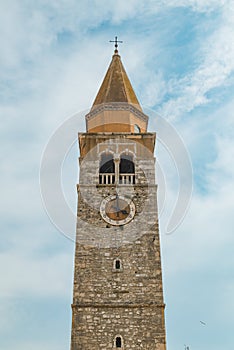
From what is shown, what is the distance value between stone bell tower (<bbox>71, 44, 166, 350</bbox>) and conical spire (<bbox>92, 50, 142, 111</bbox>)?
0.07m

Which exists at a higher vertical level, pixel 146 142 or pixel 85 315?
pixel 146 142

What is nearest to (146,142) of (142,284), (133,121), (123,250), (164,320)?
(133,121)

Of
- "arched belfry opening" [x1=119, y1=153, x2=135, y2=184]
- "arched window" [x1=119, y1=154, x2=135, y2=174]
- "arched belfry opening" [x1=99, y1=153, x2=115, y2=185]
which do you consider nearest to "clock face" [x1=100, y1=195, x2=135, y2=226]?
"arched belfry opening" [x1=119, y1=153, x2=135, y2=184]

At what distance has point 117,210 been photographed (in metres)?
19.1

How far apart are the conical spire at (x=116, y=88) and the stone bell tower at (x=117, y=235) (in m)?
0.07

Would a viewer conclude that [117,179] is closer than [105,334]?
No

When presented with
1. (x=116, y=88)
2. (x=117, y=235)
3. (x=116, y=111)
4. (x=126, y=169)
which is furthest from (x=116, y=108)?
(x=117, y=235)

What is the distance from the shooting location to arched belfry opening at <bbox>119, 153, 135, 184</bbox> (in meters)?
20.0

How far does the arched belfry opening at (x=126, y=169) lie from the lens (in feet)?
65.5

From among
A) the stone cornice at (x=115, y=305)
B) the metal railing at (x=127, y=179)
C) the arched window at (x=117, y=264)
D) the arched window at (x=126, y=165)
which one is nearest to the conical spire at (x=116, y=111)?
the arched window at (x=126, y=165)

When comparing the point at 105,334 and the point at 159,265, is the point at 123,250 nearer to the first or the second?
the point at 159,265

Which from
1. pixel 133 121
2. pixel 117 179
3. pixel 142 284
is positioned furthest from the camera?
→ pixel 133 121

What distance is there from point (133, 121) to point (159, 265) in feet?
25.1

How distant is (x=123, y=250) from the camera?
59.0 feet
